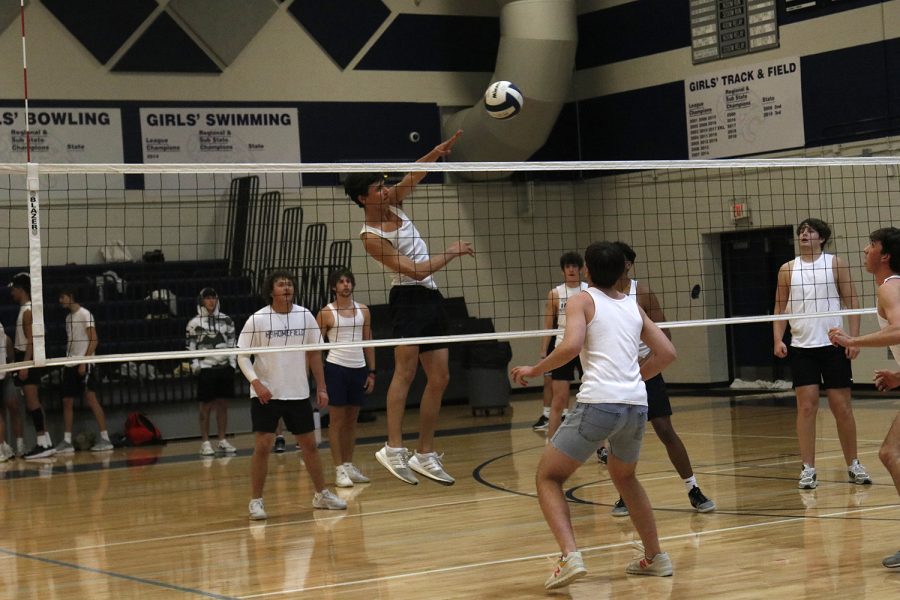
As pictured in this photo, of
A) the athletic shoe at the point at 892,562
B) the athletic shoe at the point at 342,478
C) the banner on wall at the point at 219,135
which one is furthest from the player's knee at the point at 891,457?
the banner on wall at the point at 219,135

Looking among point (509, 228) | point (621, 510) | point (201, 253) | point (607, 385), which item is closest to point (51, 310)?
point (201, 253)

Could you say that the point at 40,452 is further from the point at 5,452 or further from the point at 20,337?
the point at 20,337

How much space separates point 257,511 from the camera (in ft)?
29.1

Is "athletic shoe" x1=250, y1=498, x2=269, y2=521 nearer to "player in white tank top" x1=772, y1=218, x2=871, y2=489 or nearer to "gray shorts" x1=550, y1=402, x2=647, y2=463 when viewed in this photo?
"gray shorts" x1=550, y1=402, x2=647, y2=463

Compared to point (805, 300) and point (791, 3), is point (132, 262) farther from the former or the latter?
point (805, 300)

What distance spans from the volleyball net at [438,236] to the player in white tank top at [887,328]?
910 cm

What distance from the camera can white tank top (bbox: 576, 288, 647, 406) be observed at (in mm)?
5805

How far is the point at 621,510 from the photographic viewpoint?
8.05 metres

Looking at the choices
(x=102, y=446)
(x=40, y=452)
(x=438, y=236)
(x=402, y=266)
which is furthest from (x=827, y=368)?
(x=438, y=236)

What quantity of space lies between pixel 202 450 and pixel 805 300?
731 centimetres

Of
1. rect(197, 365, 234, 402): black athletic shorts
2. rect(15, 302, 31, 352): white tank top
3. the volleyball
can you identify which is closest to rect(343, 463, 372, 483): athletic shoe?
the volleyball

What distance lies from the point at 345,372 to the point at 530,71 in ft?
30.7

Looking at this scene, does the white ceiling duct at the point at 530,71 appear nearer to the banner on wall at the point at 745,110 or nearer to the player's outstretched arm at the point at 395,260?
the banner on wall at the point at 745,110

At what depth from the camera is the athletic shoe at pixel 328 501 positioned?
9.16 metres
